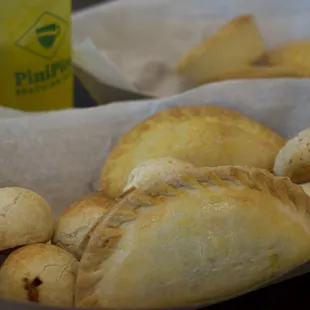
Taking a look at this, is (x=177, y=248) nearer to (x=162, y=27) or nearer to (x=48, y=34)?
(x=48, y=34)

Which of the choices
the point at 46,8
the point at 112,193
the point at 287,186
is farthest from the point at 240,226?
the point at 46,8

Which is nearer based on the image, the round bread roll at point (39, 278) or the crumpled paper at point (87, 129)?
the round bread roll at point (39, 278)

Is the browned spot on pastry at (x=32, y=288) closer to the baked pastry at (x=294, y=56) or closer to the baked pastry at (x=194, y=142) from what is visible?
the baked pastry at (x=194, y=142)

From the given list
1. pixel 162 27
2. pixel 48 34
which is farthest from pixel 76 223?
pixel 162 27

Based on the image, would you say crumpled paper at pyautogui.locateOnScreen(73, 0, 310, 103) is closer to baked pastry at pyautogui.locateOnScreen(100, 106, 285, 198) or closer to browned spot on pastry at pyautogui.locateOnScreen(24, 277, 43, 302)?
baked pastry at pyautogui.locateOnScreen(100, 106, 285, 198)

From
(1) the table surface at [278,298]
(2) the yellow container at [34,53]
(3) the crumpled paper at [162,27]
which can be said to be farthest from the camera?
(3) the crumpled paper at [162,27]

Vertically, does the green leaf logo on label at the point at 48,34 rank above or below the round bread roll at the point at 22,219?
above

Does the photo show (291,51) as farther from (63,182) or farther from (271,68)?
(63,182)

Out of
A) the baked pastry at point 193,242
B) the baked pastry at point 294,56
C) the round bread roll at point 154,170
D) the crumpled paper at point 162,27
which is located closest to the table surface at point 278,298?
the baked pastry at point 193,242
